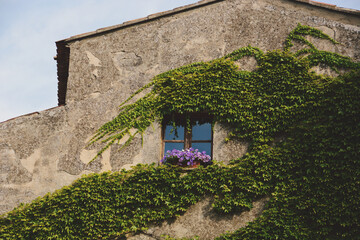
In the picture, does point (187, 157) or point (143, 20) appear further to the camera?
point (143, 20)

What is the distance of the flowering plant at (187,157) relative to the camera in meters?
6.68

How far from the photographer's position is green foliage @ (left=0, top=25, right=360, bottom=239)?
598 cm

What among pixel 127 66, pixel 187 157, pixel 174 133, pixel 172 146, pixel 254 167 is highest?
pixel 127 66

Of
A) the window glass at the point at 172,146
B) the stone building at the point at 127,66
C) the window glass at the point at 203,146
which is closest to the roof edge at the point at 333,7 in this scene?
the stone building at the point at 127,66

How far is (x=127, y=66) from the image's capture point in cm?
782

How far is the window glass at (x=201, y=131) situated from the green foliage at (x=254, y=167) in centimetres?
32

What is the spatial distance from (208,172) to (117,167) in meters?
1.66

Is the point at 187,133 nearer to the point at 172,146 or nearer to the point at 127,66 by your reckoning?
the point at 172,146

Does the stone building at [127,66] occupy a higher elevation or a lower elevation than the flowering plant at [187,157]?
higher

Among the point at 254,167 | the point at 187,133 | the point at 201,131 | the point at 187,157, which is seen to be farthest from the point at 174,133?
the point at 254,167

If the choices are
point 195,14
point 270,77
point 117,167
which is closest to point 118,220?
point 117,167

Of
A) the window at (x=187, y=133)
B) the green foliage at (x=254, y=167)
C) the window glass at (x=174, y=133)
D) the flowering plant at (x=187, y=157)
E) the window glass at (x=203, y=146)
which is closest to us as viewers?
the green foliage at (x=254, y=167)

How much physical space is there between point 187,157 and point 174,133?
2.49 feet

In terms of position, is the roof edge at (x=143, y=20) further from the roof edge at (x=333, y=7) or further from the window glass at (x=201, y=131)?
the window glass at (x=201, y=131)
